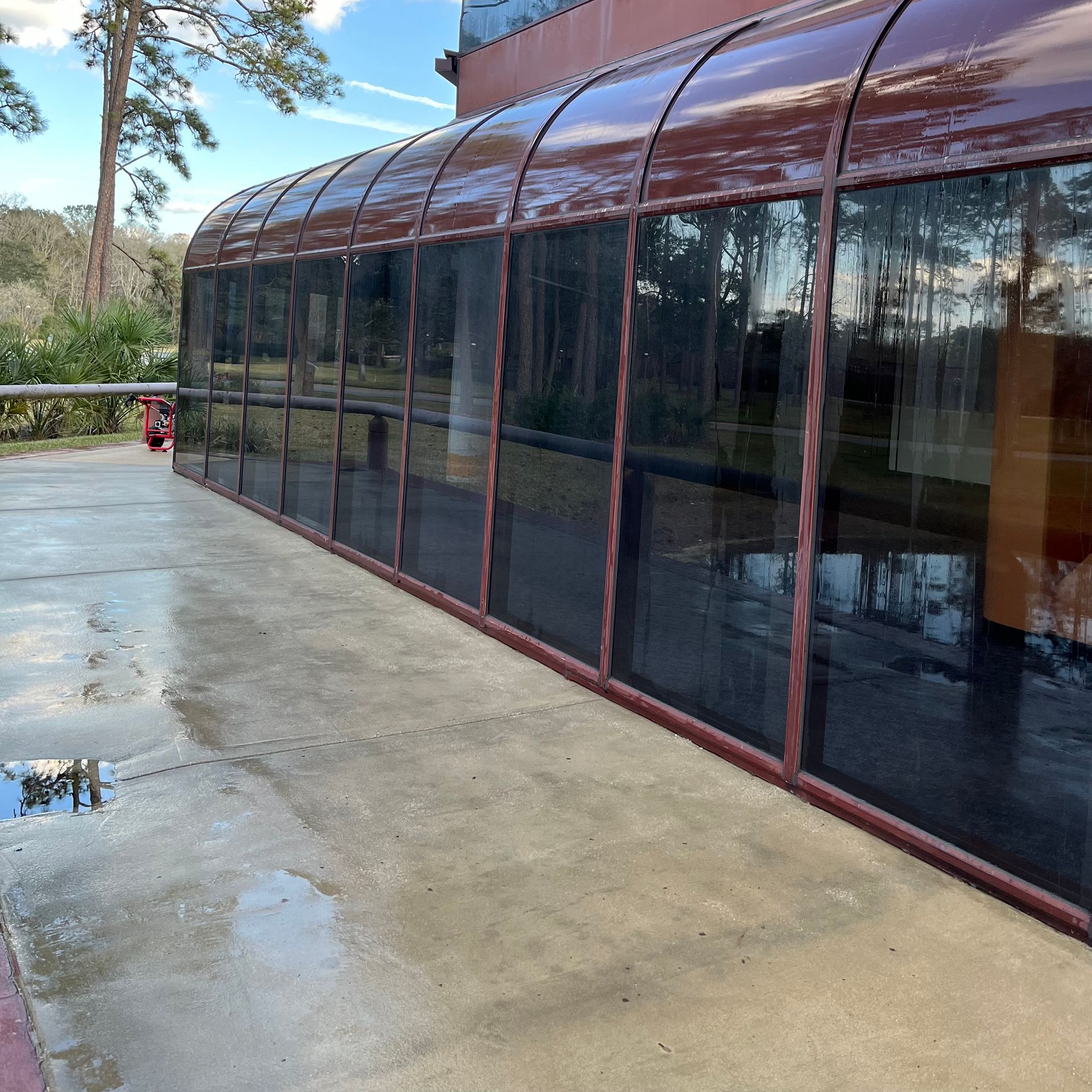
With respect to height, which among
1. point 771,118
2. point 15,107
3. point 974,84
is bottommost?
point 974,84

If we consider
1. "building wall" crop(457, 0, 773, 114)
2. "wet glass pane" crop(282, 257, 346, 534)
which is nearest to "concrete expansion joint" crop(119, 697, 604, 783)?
"wet glass pane" crop(282, 257, 346, 534)

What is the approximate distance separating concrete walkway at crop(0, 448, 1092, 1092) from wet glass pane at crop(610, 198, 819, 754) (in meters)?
0.39

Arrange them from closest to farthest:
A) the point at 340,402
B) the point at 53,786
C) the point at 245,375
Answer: the point at 53,786 → the point at 340,402 → the point at 245,375

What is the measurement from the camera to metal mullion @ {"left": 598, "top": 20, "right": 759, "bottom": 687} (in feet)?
18.7

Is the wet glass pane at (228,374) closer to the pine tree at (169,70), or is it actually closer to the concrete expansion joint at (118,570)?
the concrete expansion joint at (118,570)

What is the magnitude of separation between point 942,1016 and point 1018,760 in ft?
3.58

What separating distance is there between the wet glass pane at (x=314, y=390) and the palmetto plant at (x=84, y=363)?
820 centimetres

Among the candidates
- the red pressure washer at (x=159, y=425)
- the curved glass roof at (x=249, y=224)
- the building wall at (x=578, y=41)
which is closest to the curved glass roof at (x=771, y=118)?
the building wall at (x=578, y=41)

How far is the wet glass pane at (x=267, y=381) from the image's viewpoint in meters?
10.7

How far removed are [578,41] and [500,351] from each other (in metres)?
4.88

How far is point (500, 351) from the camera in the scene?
7020 mm

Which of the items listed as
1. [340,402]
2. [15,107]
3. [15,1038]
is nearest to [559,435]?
[340,402]

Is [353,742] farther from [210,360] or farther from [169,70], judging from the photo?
[169,70]

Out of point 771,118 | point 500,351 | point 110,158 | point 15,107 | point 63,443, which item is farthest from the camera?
point 15,107
